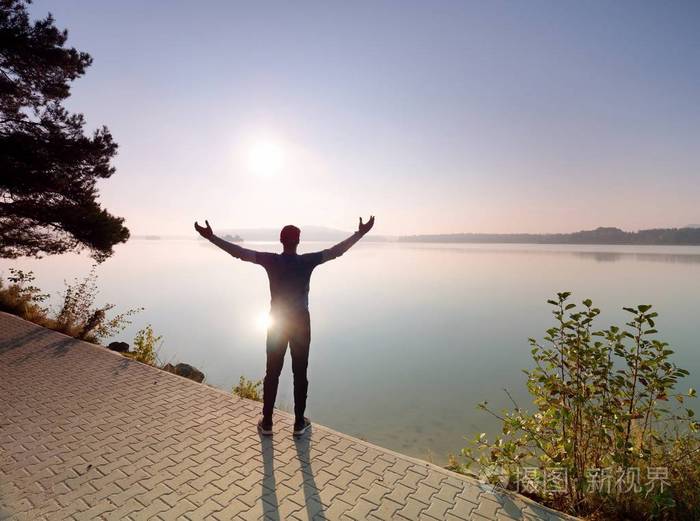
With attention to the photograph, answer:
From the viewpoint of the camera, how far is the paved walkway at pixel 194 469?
142 inches

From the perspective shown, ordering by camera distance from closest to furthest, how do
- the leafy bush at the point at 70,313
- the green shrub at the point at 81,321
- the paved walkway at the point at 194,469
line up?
the paved walkway at the point at 194,469
the green shrub at the point at 81,321
the leafy bush at the point at 70,313

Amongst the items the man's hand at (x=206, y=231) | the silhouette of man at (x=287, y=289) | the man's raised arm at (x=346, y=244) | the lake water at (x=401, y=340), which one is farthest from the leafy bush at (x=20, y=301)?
the man's raised arm at (x=346, y=244)

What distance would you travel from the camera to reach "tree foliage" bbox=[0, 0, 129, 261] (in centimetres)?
1011

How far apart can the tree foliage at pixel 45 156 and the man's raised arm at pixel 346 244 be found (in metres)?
10.2

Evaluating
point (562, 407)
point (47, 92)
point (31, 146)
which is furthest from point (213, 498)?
point (47, 92)

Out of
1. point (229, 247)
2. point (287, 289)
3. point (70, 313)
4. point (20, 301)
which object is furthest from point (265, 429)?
point (20, 301)

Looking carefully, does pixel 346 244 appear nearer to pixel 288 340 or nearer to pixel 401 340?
pixel 288 340

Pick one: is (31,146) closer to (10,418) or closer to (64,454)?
(10,418)

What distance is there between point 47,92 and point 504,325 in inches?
841

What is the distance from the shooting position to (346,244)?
4949mm

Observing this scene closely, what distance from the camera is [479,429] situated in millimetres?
8977

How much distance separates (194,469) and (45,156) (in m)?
10.6

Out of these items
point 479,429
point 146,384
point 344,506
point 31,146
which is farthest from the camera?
point 31,146

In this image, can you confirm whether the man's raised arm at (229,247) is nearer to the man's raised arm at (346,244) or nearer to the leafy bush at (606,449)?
the man's raised arm at (346,244)
